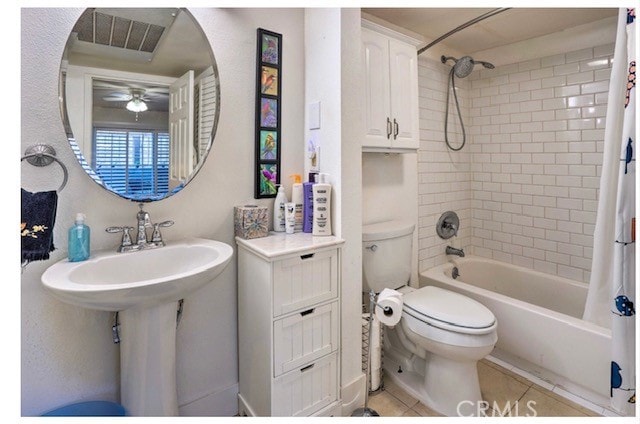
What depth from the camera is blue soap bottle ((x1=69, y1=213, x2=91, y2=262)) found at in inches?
45.2

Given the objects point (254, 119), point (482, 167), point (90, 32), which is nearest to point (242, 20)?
point (254, 119)

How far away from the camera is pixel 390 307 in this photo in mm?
1456

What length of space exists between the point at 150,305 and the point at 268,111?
103 centimetres

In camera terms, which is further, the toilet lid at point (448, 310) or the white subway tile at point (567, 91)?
the white subway tile at point (567, 91)

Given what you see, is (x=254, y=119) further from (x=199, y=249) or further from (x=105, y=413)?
(x=105, y=413)

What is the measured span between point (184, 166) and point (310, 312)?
0.84m

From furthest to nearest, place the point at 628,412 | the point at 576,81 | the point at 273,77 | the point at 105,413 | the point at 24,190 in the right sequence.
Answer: the point at 576,81, the point at 273,77, the point at 628,412, the point at 105,413, the point at 24,190

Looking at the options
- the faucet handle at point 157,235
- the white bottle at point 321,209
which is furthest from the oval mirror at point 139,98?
the white bottle at point 321,209

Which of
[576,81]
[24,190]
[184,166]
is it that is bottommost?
[24,190]

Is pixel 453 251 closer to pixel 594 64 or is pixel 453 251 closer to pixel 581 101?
pixel 581 101

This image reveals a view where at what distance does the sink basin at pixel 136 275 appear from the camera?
929mm

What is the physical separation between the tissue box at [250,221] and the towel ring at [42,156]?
665 mm

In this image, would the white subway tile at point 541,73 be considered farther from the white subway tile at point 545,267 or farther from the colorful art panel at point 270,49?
the colorful art panel at point 270,49

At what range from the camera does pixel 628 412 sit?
60.0 inches
